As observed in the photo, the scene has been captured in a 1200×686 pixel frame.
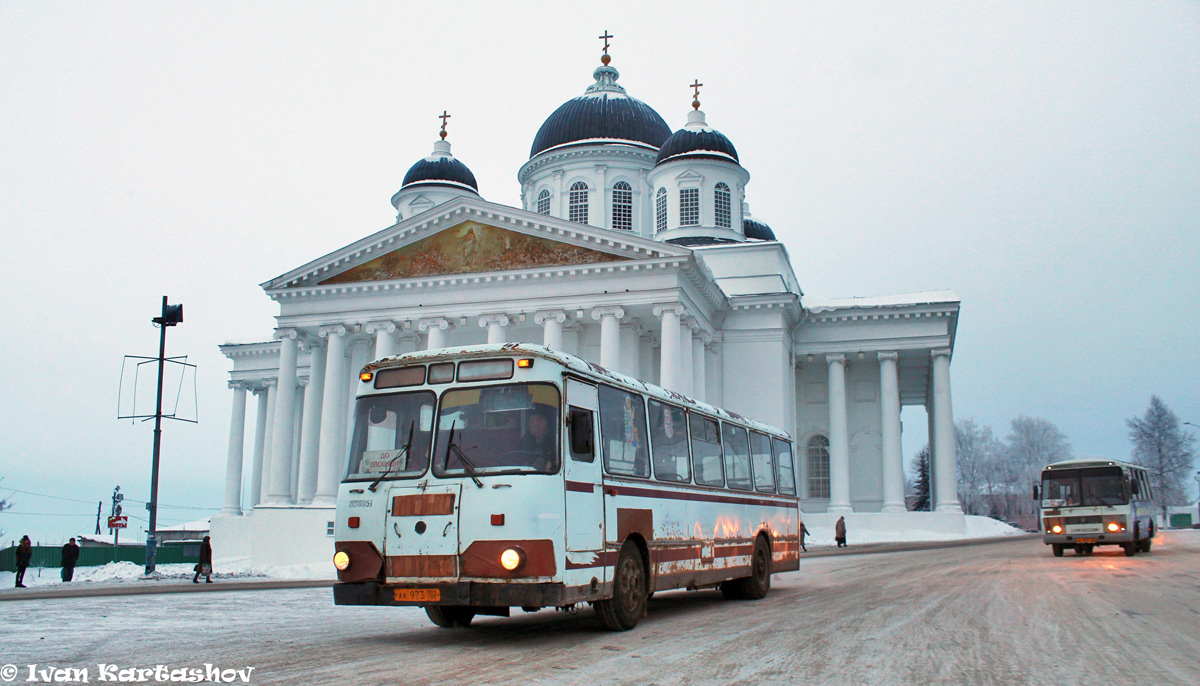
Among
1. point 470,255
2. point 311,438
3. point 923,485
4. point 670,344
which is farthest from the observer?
point 923,485

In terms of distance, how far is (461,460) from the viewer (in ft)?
30.0

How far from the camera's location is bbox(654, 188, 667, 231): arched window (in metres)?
44.5

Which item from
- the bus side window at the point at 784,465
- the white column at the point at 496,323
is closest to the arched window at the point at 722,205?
the white column at the point at 496,323

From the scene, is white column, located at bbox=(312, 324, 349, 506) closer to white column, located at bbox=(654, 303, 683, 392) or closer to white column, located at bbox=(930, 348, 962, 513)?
white column, located at bbox=(654, 303, 683, 392)

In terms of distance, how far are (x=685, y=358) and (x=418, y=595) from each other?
82.9ft

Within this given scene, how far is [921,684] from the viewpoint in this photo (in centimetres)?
664

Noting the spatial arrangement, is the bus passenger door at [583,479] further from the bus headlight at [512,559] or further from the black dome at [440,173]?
the black dome at [440,173]

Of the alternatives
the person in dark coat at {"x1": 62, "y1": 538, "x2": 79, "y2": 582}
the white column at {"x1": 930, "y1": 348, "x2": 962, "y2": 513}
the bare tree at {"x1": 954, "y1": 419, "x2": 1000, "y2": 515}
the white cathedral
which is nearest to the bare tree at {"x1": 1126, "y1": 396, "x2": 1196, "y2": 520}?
the bare tree at {"x1": 954, "y1": 419, "x2": 1000, "y2": 515}

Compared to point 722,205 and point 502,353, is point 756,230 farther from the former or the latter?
point 502,353

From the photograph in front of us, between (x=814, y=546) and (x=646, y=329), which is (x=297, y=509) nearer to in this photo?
(x=646, y=329)

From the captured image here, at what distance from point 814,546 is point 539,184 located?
23288 mm

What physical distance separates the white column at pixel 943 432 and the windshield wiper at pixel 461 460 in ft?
115

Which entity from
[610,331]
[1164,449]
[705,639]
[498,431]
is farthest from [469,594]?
[1164,449]

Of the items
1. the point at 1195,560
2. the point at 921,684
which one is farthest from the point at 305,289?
the point at 921,684
